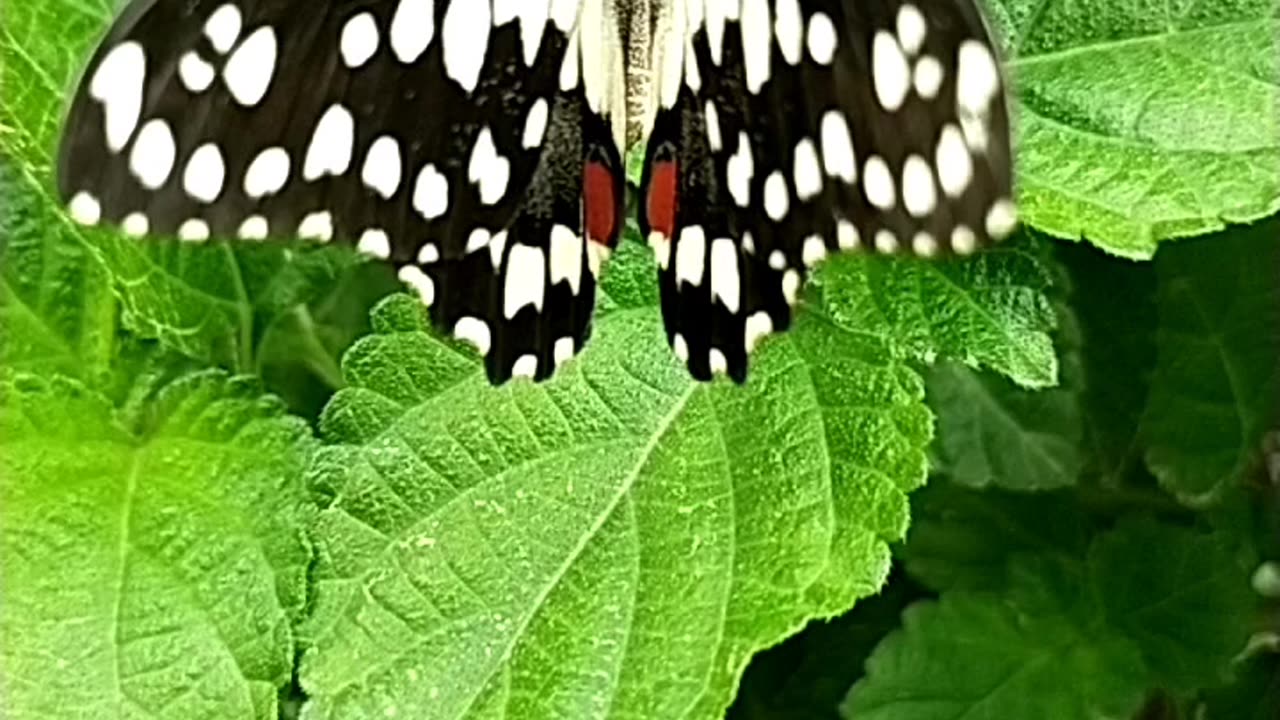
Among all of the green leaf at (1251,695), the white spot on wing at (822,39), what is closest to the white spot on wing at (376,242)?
the white spot on wing at (822,39)

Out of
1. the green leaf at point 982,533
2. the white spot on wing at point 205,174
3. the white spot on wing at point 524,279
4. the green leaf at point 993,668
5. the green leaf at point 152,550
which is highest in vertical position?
the white spot on wing at point 205,174

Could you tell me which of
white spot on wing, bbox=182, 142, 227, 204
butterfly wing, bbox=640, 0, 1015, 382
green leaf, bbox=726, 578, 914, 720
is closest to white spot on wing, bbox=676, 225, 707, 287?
butterfly wing, bbox=640, 0, 1015, 382

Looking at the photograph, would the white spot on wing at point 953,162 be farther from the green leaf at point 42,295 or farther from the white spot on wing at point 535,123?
the green leaf at point 42,295

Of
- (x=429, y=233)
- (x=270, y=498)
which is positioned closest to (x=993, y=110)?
(x=429, y=233)

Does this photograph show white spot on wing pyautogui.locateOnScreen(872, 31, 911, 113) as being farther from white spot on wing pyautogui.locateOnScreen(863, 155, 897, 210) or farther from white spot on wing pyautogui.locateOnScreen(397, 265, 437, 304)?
white spot on wing pyautogui.locateOnScreen(397, 265, 437, 304)

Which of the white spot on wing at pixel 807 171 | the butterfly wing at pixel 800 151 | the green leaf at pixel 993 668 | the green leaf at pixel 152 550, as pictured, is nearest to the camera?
the butterfly wing at pixel 800 151
